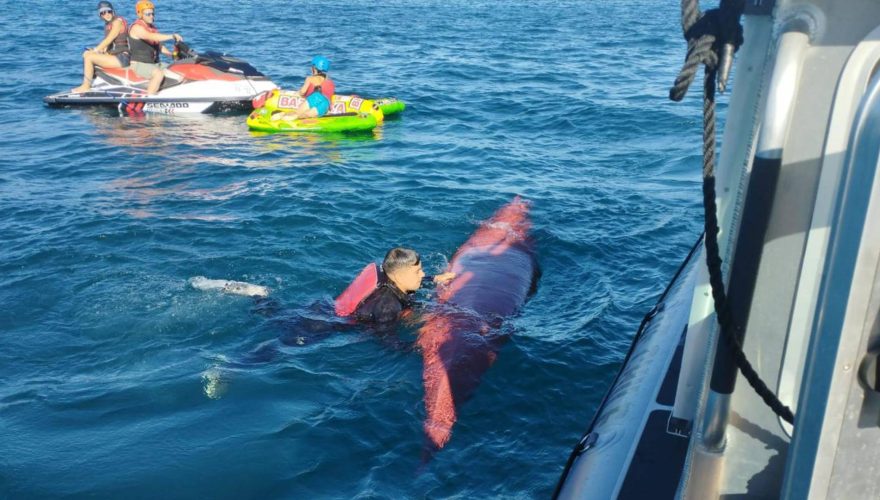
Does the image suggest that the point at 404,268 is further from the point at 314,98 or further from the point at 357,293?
the point at 314,98

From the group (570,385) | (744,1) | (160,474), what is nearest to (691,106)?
(570,385)

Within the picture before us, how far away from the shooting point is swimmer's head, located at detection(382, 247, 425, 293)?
628 centimetres

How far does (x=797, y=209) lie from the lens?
2.17 m

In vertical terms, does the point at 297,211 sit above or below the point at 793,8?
below

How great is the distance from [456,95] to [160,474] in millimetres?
12129

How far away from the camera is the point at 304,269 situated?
8.11 m

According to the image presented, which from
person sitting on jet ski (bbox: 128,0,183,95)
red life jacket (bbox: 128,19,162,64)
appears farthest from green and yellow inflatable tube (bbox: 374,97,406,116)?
red life jacket (bbox: 128,19,162,64)

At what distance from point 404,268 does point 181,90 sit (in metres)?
9.75

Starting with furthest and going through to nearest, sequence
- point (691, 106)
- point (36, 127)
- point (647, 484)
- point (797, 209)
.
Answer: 1. point (691, 106)
2. point (36, 127)
3. point (647, 484)
4. point (797, 209)

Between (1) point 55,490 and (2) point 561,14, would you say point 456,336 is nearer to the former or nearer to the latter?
(1) point 55,490

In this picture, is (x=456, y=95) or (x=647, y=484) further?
(x=456, y=95)

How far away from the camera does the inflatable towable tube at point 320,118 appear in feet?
44.0

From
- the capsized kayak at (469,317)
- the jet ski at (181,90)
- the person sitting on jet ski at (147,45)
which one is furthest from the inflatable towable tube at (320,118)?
the capsized kayak at (469,317)

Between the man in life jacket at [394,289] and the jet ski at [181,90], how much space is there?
9.31 meters
